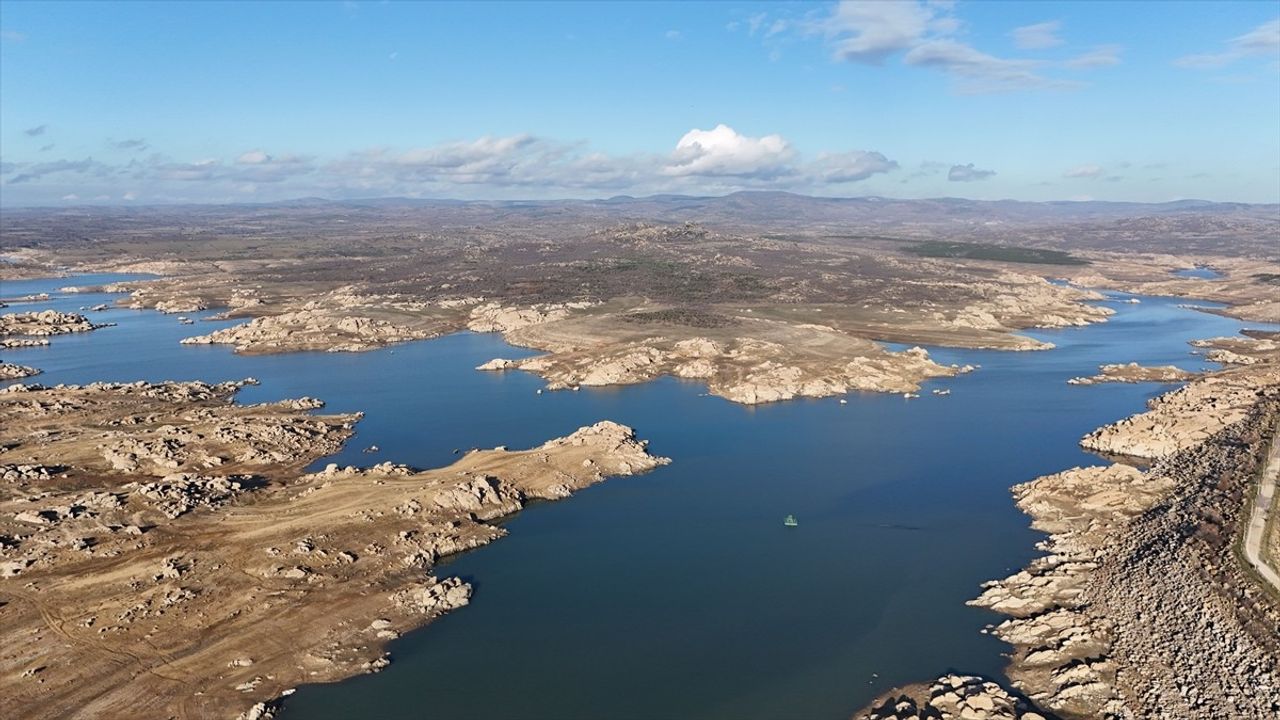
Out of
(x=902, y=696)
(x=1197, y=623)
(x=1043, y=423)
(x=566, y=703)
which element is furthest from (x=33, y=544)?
(x=1043, y=423)

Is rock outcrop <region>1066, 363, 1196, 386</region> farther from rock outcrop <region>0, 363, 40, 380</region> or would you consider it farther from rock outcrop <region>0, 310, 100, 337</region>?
rock outcrop <region>0, 310, 100, 337</region>

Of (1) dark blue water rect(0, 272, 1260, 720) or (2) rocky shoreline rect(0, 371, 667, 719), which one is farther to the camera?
(1) dark blue water rect(0, 272, 1260, 720)

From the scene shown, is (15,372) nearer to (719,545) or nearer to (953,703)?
(719,545)

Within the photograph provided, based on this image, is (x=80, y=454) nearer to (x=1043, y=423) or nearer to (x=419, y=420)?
(x=419, y=420)

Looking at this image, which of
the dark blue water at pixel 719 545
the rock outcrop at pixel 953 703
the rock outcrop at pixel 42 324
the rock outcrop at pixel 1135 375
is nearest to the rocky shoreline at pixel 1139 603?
the rock outcrop at pixel 953 703

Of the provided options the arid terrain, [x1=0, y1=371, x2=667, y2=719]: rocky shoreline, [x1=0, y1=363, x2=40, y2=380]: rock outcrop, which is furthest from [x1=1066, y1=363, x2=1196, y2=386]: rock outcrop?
[x1=0, y1=363, x2=40, y2=380]: rock outcrop

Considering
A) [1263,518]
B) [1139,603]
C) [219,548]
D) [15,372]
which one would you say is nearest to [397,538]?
[219,548]

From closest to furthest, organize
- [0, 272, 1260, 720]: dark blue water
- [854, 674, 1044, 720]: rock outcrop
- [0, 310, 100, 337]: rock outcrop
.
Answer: [854, 674, 1044, 720]: rock outcrop, [0, 272, 1260, 720]: dark blue water, [0, 310, 100, 337]: rock outcrop
